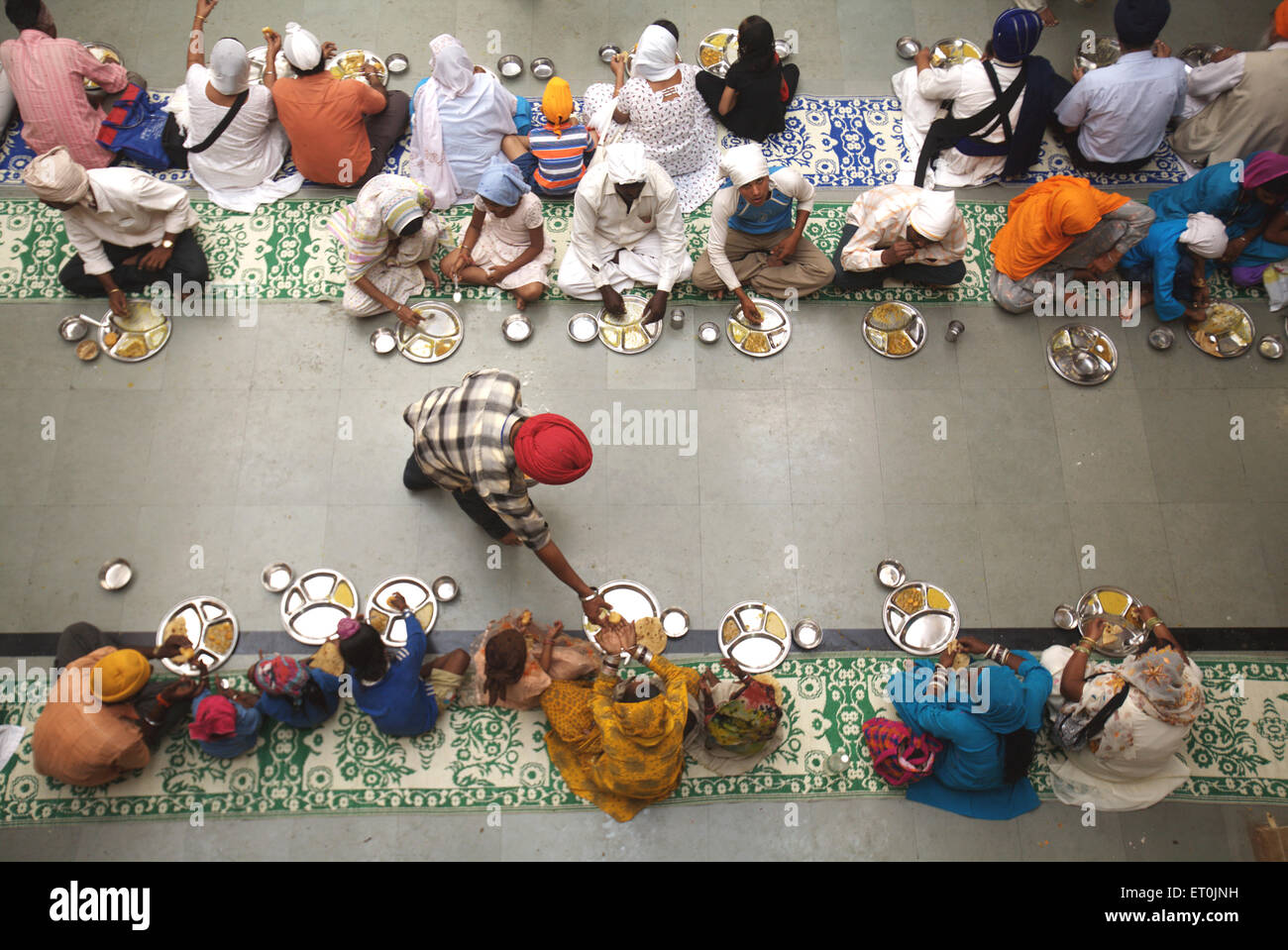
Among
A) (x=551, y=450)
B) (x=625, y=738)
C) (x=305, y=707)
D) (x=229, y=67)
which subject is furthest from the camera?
(x=229, y=67)

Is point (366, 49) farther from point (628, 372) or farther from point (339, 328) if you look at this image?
point (628, 372)

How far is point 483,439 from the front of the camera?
11.8 ft

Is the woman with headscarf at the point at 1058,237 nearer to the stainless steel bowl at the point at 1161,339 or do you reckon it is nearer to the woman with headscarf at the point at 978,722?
the stainless steel bowl at the point at 1161,339

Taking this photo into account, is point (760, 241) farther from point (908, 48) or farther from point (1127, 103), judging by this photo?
point (1127, 103)

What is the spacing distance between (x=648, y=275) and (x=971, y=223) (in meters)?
2.31

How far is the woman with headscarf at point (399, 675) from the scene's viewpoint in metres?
3.63

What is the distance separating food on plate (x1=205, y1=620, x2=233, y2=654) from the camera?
14.4 ft

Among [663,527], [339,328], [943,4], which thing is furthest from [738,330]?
[943,4]

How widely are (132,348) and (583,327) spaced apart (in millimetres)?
2804

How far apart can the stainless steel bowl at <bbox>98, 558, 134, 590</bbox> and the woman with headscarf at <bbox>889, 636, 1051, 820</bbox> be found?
4.27 m

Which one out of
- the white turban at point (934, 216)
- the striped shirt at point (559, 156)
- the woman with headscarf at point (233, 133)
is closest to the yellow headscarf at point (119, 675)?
the woman with headscarf at point (233, 133)

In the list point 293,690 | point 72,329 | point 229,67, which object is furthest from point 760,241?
point 72,329

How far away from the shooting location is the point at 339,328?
5.09 meters

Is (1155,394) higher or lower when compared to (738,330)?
lower
